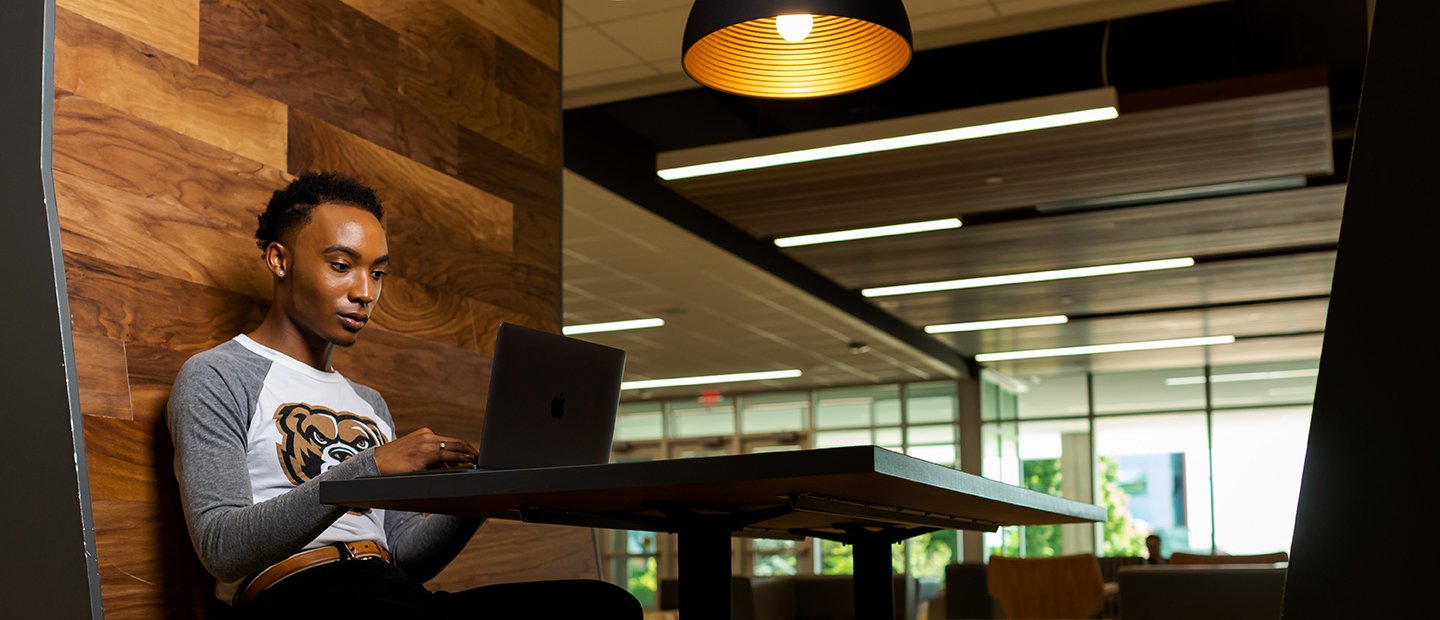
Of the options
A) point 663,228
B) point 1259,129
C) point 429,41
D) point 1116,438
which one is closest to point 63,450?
point 429,41

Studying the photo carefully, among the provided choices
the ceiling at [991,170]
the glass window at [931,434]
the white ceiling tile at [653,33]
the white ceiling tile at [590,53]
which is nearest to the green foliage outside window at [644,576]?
the glass window at [931,434]

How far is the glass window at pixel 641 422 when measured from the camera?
17.5 metres

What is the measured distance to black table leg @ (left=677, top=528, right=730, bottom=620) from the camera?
170 centimetres

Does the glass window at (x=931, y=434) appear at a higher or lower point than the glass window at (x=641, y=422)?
lower

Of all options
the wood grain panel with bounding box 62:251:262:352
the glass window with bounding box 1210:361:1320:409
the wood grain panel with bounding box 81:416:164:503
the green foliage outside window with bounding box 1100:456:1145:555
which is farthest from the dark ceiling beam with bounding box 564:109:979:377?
the green foliage outside window with bounding box 1100:456:1145:555

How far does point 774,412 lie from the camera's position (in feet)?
55.4

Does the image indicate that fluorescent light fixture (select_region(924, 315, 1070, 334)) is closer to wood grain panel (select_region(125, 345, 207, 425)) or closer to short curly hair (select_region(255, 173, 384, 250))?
short curly hair (select_region(255, 173, 384, 250))

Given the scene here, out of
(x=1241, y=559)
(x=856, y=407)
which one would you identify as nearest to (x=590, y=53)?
(x=1241, y=559)

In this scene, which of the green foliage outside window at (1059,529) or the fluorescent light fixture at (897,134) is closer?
the fluorescent light fixture at (897,134)

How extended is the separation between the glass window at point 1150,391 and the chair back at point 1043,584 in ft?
24.8

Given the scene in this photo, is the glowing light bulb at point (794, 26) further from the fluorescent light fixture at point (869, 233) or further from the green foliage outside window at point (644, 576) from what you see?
the green foliage outside window at point (644, 576)

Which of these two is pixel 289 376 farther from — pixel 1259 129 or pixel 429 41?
pixel 1259 129

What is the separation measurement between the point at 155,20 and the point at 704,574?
141cm

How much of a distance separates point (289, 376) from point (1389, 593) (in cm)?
172
